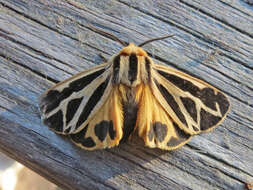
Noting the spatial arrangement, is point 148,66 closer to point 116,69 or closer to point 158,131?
point 116,69

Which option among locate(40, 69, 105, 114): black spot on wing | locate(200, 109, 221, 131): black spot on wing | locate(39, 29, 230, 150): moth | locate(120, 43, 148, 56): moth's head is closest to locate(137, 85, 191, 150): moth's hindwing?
locate(39, 29, 230, 150): moth

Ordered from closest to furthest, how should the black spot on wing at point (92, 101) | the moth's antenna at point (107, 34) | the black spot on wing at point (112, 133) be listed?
the black spot on wing at point (112, 133) → the black spot on wing at point (92, 101) → the moth's antenna at point (107, 34)

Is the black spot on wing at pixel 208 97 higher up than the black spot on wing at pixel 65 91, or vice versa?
the black spot on wing at pixel 208 97

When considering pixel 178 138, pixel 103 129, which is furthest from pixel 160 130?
pixel 103 129

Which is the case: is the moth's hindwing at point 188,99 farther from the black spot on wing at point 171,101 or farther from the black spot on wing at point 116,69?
the black spot on wing at point 116,69

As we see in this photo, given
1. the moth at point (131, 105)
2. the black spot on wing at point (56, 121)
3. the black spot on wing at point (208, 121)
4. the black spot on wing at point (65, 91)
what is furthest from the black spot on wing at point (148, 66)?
the black spot on wing at point (56, 121)

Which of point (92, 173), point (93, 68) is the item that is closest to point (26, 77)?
point (93, 68)
